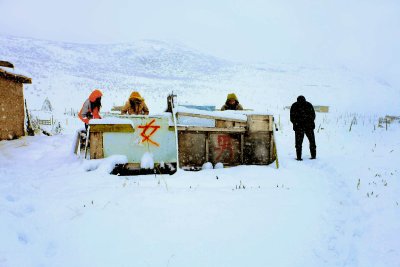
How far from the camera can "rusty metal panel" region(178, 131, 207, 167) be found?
24.4 feet

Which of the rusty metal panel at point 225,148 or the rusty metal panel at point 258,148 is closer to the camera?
the rusty metal panel at point 225,148

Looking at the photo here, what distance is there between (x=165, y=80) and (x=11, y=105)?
48095mm

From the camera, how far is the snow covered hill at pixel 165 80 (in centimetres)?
3791

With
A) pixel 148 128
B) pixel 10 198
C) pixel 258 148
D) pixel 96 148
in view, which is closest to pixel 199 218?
pixel 10 198

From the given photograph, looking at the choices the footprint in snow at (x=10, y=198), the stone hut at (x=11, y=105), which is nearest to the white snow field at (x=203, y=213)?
the footprint in snow at (x=10, y=198)

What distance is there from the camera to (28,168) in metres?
7.61

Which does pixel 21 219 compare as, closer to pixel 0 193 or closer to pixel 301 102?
pixel 0 193

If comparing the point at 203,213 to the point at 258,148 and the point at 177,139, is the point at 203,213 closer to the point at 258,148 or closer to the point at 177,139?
the point at 177,139

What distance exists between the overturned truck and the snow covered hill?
20554 millimetres

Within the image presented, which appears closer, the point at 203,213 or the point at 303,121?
the point at 203,213

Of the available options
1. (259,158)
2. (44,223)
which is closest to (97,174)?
(44,223)

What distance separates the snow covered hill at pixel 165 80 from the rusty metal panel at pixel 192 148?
68.0 ft

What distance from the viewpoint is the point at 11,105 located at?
39.5ft

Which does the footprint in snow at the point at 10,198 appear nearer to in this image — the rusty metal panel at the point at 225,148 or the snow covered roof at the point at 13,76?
the rusty metal panel at the point at 225,148
